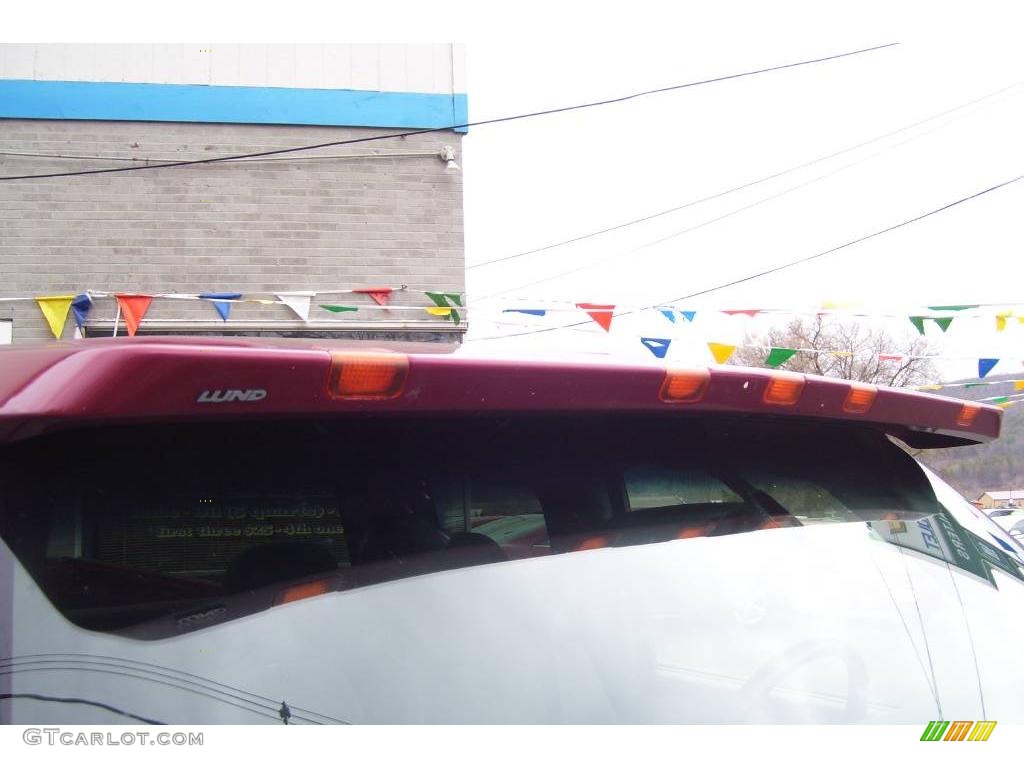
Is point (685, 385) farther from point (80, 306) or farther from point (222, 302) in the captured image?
point (80, 306)

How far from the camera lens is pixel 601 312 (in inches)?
446

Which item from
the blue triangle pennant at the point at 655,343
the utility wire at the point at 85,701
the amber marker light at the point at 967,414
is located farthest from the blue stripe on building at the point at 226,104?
the utility wire at the point at 85,701

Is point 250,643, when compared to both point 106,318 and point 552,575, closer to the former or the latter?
point 552,575

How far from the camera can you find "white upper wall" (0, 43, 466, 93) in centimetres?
→ 1266

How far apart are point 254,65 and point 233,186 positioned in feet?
5.45

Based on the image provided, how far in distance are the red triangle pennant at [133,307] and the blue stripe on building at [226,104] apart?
2497 millimetres

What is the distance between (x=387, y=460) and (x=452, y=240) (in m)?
12.0

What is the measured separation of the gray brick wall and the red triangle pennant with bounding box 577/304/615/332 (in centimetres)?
236

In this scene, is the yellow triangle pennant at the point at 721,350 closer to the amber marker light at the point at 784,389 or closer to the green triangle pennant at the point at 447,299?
the green triangle pennant at the point at 447,299

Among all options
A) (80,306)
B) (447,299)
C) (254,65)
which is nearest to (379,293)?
(447,299)

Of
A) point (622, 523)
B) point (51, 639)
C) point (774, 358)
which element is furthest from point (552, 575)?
point (774, 358)

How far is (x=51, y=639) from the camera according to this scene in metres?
1.06

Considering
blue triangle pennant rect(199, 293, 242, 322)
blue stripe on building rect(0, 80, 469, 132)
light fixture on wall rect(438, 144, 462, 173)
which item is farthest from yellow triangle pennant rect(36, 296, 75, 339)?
light fixture on wall rect(438, 144, 462, 173)

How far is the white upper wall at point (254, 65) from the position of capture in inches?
498
